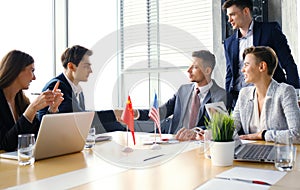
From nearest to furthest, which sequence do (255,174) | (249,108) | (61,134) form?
(255,174) < (61,134) < (249,108)

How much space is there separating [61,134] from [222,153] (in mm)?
666

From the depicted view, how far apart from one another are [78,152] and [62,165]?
0.85 ft

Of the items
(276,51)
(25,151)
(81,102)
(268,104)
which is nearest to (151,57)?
(81,102)

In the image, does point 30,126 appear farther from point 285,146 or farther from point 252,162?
point 285,146

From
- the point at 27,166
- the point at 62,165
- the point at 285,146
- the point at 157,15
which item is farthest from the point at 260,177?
the point at 157,15

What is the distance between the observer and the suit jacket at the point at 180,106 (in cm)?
169

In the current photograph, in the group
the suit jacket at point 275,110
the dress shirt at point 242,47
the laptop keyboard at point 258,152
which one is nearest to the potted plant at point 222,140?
the laptop keyboard at point 258,152

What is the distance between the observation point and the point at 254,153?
4.25 feet

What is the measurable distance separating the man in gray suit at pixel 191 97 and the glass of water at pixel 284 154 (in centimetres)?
57

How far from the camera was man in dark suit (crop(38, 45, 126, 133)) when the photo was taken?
5.02 ft

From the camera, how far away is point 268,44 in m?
2.61

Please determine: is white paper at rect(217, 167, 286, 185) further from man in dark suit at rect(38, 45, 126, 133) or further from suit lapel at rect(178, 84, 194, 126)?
suit lapel at rect(178, 84, 194, 126)

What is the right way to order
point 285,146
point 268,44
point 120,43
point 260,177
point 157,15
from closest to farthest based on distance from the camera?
1. point 260,177
2. point 285,146
3. point 120,43
4. point 157,15
5. point 268,44

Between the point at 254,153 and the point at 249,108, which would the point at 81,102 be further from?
the point at 249,108
